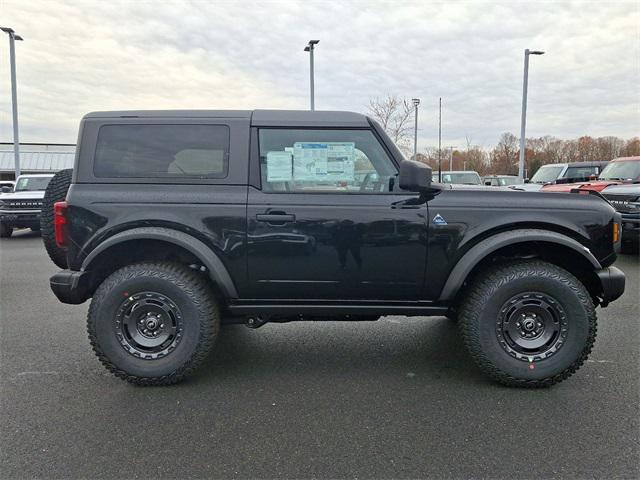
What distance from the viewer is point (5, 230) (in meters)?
11.5

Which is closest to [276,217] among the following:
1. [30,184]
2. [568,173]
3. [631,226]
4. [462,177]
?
[631,226]

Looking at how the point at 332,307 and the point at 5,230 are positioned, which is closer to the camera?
the point at 332,307

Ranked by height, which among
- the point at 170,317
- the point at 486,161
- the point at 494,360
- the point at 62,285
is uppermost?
the point at 486,161

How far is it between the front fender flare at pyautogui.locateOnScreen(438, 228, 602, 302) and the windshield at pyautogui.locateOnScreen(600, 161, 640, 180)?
9326 mm

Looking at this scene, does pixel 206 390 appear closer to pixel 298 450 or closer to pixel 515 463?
pixel 298 450

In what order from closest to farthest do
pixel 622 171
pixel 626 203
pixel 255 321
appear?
pixel 255 321 < pixel 626 203 < pixel 622 171

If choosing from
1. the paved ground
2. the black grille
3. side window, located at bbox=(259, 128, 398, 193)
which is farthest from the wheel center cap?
the black grille

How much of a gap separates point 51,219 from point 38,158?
5297cm

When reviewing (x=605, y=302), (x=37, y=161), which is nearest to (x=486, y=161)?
(x=37, y=161)

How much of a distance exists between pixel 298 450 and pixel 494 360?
158 cm

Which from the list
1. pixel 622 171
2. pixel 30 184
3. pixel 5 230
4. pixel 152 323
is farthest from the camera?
pixel 30 184

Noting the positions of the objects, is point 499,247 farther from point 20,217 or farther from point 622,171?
point 20,217

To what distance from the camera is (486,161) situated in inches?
2566

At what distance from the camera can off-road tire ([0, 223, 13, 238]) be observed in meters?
11.3
